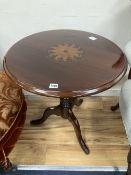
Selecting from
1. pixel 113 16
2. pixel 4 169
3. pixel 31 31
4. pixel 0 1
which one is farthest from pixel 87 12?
pixel 4 169

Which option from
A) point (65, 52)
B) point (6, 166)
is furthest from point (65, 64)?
point (6, 166)

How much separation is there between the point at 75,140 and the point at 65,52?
61cm

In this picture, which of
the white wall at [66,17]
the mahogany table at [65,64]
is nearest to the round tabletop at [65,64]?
the mahogany table at [65,64]

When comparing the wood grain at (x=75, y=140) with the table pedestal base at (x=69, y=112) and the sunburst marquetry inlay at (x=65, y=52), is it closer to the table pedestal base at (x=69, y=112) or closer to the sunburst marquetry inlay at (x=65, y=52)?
the table pedestal base at (x=69, y=112)

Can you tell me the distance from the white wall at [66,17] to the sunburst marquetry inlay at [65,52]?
33 centimetres

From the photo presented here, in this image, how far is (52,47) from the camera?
125 cm

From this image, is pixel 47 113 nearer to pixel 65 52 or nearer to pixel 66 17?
pixel 65 52

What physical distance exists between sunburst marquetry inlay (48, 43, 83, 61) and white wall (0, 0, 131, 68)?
329 mm

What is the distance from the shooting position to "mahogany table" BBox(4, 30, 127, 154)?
100cm

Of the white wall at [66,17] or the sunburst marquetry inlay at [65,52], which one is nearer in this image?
the sunburst marquetry inlay at [65,52]

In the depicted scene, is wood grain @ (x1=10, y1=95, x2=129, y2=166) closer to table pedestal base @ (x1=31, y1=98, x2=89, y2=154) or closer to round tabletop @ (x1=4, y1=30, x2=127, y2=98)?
table pedestal base @ (x1=31, y1=98, x2=89, y2=154)

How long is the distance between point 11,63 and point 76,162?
2.26ft

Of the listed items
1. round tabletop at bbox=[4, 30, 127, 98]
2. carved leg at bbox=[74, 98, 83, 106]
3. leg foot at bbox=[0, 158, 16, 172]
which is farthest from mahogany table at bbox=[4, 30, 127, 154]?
leg foot at bbox=[0, 158, 16, 172]

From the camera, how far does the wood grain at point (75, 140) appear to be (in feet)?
4.59
